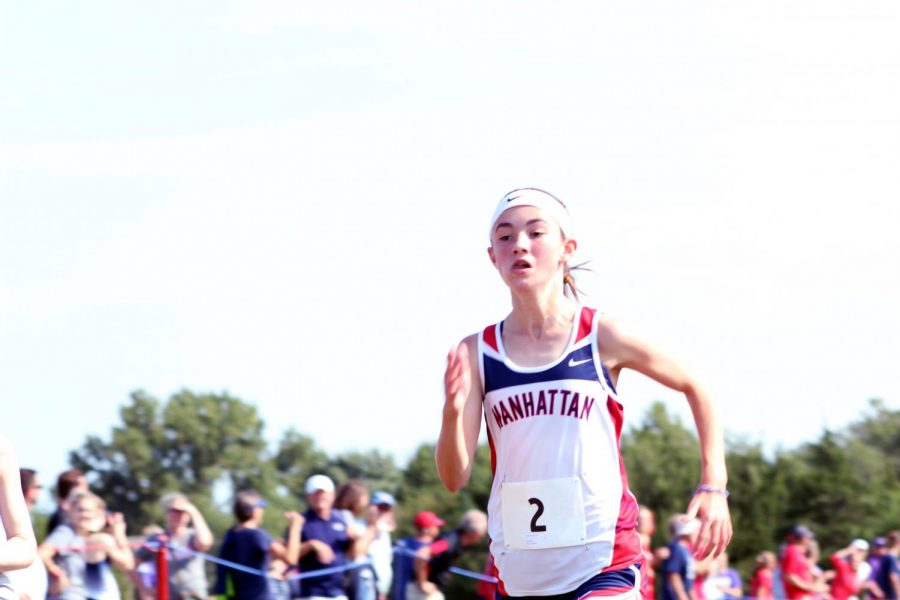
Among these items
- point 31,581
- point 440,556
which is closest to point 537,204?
point 31,581

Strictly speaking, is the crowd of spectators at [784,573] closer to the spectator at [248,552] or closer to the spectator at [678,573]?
the spectator at [678,573]

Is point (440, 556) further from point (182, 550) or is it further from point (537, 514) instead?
point (537, 514)

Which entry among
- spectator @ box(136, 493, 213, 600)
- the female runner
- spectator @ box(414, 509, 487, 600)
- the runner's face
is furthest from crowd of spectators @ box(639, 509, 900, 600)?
the runner's face

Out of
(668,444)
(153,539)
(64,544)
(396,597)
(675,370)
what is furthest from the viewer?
(668,444)

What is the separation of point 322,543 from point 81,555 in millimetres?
2304

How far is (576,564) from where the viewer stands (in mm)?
5219

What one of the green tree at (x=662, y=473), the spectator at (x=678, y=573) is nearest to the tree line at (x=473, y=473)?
the green tree at (x=662, y=473)

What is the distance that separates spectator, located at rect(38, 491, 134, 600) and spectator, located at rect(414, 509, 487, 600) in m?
3.33

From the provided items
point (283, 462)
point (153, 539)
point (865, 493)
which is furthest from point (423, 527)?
point (283, 462)

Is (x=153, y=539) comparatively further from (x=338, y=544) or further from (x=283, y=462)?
(x=283, y=462)

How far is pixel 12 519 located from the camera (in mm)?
5199

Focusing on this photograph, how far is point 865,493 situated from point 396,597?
160ft

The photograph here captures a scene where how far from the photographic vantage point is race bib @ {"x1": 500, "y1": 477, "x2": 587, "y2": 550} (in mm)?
5211

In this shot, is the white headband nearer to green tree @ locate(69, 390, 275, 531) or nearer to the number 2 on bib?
the number 2 on bib
